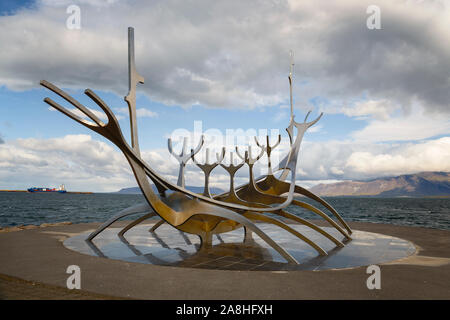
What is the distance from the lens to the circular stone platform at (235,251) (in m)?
10.0

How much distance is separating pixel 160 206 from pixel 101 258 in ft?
7.79

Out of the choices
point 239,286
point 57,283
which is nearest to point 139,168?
point 57,283

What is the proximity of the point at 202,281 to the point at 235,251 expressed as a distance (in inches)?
189

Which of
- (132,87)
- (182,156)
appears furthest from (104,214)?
(132,87)

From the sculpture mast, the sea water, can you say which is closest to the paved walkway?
the sculpture mast

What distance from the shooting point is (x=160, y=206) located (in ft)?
36.2

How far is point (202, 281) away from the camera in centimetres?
752

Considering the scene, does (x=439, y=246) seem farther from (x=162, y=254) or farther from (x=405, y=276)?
(x=162, y=254)

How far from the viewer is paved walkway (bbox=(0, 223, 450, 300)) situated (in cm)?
658

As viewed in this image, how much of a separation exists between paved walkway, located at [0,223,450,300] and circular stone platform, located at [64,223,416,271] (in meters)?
1.06

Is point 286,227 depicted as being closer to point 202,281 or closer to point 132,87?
point 202,281

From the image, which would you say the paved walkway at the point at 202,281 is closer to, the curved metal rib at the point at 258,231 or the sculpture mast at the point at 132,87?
the curved metal rib at the point at 258,231
